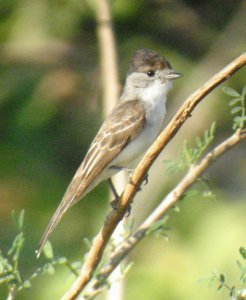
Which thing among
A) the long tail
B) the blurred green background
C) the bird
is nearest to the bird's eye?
the bird

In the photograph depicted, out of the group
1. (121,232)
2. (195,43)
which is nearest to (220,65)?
(195,43)

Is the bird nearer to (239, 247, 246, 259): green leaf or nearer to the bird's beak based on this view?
the bird's beak

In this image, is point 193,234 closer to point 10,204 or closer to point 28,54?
point 10,204

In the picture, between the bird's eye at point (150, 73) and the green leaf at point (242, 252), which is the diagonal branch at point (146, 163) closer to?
the green leaf at point (242, 252)

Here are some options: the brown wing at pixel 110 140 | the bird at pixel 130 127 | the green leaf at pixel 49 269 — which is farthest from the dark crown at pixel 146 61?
the green leaf at pixel 49 269

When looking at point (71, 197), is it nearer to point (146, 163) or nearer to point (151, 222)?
point (151, 222)

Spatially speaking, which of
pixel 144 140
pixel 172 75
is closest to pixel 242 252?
pixel 144 140
